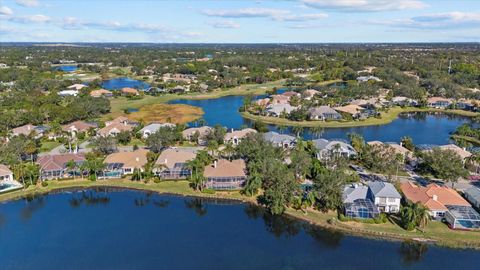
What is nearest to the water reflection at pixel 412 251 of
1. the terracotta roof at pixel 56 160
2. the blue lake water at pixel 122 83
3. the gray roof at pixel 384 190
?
the gray roof at pixel 384 190

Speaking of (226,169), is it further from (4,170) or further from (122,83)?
(122,83)

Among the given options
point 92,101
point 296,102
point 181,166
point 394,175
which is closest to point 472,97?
point 296,102

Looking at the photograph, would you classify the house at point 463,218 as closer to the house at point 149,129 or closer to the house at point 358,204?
the house at point 358,204

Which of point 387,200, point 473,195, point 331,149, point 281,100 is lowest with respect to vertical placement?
point 387,200

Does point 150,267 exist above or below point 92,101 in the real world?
below

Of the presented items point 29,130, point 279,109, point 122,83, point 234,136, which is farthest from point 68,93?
point 234,136

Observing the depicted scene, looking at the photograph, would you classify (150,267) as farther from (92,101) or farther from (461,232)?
(92,101)

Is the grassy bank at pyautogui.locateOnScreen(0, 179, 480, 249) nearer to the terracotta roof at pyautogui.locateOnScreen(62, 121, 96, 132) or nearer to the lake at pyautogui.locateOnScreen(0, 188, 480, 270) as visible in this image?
the lake at pyautogui.locateOnScreen(0, 188, 480, 270)
